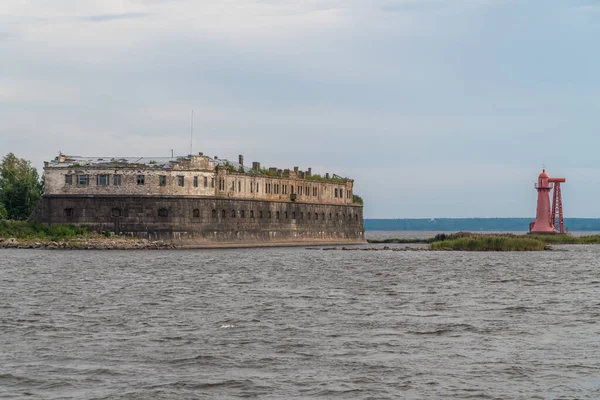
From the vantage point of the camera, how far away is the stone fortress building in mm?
79312

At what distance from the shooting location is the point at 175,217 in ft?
264

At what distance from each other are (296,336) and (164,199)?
5666 centimetres

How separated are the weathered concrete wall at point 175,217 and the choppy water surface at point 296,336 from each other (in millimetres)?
33139

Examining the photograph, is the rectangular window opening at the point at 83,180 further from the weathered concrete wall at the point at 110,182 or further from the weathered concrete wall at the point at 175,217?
the weathered concrete wall at the point at 175,217

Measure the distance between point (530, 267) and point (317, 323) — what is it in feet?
103

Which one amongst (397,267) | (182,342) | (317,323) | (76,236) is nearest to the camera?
(182,342)

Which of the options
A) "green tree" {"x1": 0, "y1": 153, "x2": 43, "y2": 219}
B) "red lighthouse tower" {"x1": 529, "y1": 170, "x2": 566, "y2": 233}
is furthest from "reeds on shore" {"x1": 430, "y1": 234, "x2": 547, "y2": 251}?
"green tree" {"x1": 0, "y1": 153, "x2": 43, "y2": 219}

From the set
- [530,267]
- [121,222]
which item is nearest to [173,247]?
[121,222]

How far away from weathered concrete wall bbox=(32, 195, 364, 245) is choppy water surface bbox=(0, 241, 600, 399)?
33139 millimetres

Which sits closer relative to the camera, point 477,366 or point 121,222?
point 477,366

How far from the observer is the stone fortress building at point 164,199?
79312 millimetres

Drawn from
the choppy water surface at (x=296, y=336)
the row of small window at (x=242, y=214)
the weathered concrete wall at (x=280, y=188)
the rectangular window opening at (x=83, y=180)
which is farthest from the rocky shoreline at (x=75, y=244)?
the choppy water surface at (x=296, y=336)

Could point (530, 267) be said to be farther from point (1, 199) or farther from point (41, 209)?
point (1, 199)

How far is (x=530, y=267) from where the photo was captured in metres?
56.0
